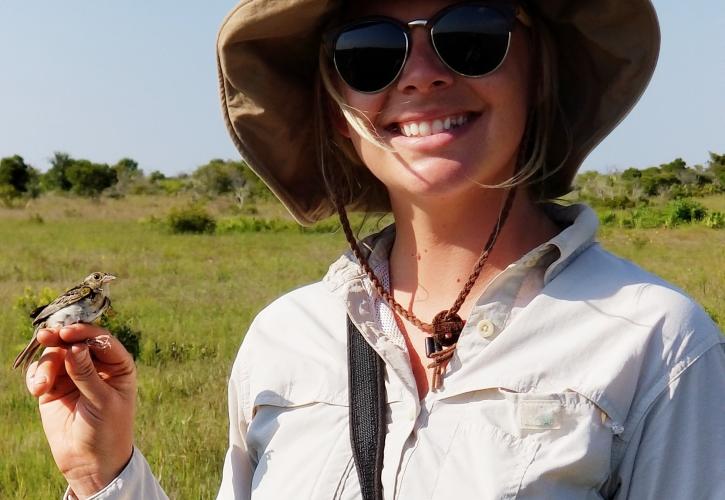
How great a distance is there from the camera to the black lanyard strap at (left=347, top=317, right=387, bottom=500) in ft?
5.72

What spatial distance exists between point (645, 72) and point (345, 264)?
83cm

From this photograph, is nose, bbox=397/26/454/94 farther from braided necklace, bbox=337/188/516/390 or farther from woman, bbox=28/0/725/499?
braided necklace, bbox=337/188/516/390

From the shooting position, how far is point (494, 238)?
1.93 m

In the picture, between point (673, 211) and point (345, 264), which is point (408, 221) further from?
point (673, 211)

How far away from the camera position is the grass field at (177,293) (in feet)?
16.7

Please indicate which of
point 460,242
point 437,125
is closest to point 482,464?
point 460,242

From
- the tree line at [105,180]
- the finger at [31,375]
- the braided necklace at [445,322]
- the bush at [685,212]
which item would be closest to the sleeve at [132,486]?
the finger at [31,375]

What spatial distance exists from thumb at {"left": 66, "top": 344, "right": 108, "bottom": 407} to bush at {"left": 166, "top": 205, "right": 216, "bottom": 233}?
2424 centimetres

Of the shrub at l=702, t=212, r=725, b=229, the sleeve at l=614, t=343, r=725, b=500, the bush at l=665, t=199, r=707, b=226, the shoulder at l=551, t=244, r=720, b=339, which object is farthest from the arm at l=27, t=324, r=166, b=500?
the bush at l=665, t=199, r=707, b=226

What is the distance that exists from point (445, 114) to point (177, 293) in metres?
11.1

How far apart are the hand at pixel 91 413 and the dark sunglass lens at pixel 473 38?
3.04 feet

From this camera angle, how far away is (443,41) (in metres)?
1.84

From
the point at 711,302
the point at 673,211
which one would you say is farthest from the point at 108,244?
the point at 673,211

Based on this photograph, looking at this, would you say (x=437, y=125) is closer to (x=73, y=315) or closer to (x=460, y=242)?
(x=460, y=242)
